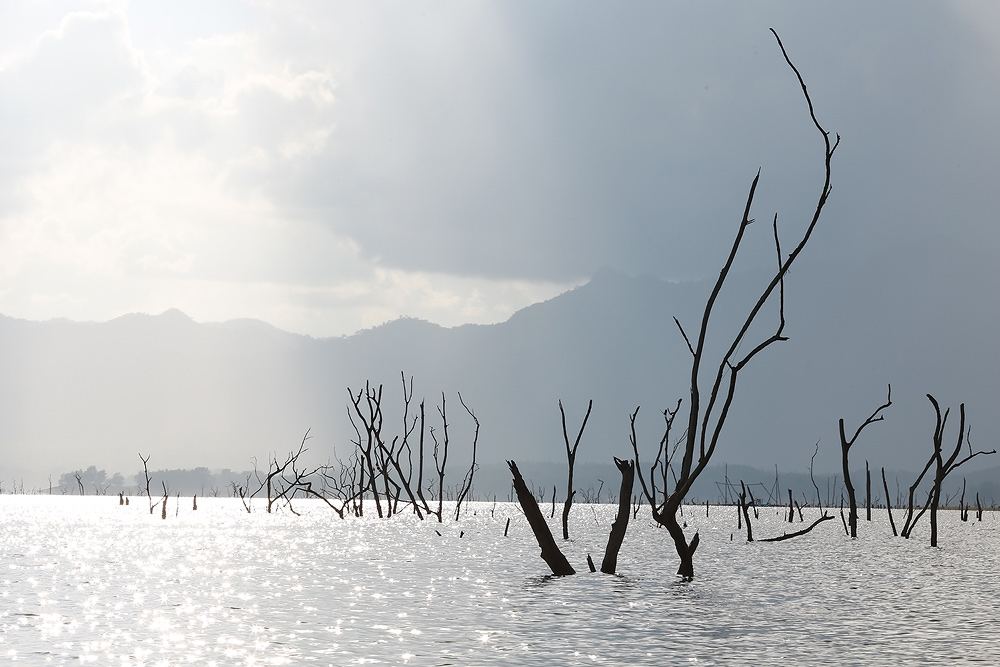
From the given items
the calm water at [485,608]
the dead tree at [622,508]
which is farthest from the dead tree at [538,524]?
the dead tree at [622,508]

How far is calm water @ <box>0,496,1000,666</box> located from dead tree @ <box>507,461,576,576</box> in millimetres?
381

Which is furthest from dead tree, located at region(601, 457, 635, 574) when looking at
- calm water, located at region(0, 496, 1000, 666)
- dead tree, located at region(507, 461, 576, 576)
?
dead tree, located at region(507, 461, 576, 576)

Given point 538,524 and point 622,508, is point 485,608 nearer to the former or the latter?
point 538,524

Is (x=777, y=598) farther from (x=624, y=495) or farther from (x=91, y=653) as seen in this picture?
(x=91, y=653)

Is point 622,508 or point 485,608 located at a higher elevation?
point 622,508

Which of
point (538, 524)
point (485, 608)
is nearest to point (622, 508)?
point (538, 524)

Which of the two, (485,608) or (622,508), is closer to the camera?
(485,608)

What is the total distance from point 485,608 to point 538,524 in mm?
3518

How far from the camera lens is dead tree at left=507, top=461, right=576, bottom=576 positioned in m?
19.4

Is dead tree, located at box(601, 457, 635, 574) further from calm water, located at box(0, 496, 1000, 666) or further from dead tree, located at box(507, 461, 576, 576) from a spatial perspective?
dead tree, located at box(507, 461, 576, 576)

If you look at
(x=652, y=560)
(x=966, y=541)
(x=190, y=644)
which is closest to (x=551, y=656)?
(x=190, y=644)

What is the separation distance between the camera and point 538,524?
19.7 metres

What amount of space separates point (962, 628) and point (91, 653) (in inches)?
406

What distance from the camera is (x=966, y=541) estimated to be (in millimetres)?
38750
